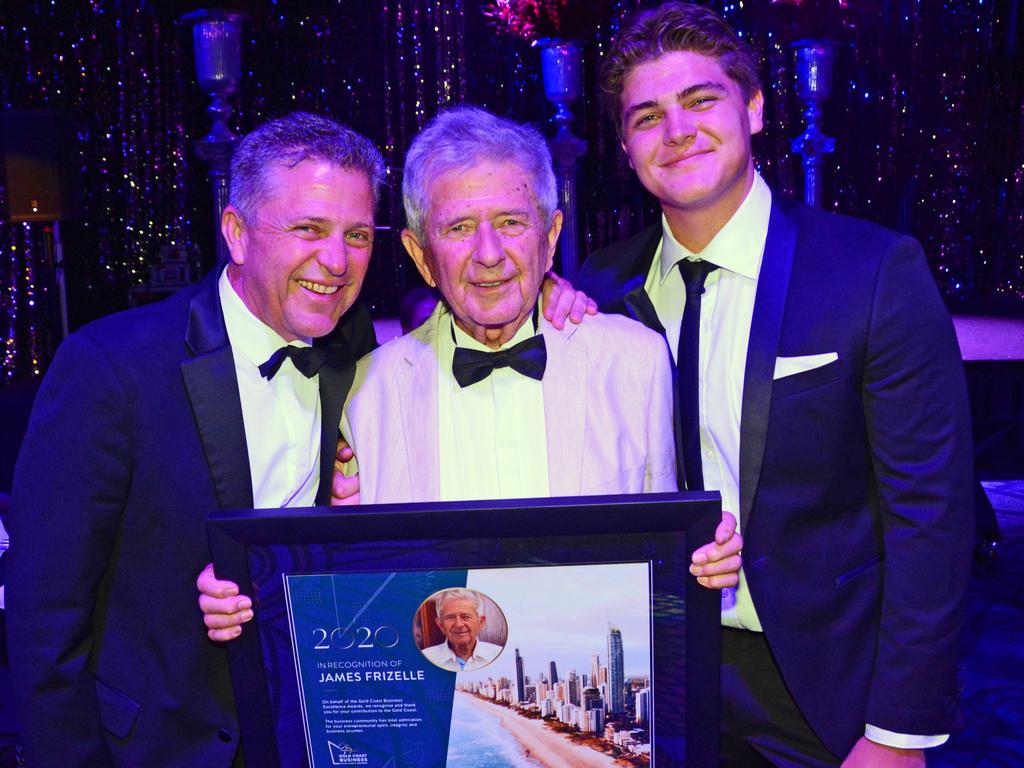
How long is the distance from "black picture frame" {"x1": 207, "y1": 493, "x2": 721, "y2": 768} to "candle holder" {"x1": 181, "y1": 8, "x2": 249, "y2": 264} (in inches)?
197

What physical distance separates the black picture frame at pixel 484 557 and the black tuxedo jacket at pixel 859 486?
18.8 inches

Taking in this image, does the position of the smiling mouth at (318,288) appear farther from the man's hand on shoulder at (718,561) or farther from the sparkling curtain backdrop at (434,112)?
the sparkling curtain backdrop at (434,112)

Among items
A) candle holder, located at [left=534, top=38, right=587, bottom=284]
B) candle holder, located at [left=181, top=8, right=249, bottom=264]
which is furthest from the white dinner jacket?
candle holder, located at [left=534, top=38, right=587, bottom=284]

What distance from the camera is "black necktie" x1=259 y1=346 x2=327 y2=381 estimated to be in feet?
6.37

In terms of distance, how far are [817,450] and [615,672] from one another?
64 cm

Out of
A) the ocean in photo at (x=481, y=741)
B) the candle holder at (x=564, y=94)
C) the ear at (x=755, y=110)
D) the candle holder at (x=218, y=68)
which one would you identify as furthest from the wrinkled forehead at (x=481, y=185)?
the candle holder at (x=564, y=94)

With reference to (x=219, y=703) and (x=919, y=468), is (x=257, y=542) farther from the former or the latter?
(x=919, y=468)

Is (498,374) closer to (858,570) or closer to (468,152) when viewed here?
(468,152)

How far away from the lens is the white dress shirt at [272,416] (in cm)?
194

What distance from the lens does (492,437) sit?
6.61 ft

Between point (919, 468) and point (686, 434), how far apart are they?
44cm

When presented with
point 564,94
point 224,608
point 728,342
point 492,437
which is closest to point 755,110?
point 728,342

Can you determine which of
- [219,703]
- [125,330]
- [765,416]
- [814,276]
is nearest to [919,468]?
[765,416]

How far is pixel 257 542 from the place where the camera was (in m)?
1.43
